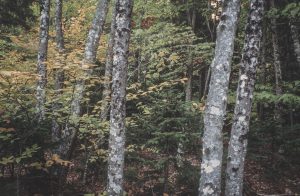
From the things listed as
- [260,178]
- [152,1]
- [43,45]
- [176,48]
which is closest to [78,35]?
[152,1]

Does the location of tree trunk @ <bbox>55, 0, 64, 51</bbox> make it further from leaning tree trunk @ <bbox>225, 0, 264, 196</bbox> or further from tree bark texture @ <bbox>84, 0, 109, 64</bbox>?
leaning tree trunk @ <bbox>225, 0, 264, 196</bbox>

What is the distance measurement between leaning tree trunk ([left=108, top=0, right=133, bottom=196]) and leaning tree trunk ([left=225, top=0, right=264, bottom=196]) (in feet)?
9.11

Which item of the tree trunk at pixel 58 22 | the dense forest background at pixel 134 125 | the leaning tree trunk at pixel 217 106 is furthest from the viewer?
the tree trunk at pixel 58 22

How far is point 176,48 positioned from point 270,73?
25.0 feet

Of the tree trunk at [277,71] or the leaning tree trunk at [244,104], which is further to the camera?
the tree trunk at [277,71]

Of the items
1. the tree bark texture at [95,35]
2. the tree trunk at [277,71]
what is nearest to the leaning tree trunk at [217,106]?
the tree bark texture at [95,35]

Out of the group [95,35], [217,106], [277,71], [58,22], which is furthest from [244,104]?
[58,22]

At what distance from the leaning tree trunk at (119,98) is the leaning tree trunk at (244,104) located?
2776mm

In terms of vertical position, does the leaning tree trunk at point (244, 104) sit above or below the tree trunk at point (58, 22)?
below

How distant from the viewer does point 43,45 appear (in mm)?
12016

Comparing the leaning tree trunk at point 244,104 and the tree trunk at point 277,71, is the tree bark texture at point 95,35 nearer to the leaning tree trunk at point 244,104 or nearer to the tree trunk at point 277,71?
the leaning tree trunk at point 244,104

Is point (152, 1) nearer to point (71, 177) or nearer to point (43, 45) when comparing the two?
point (43, 45)

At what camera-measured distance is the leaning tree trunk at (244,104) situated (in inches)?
328

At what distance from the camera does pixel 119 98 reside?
7109 mm
